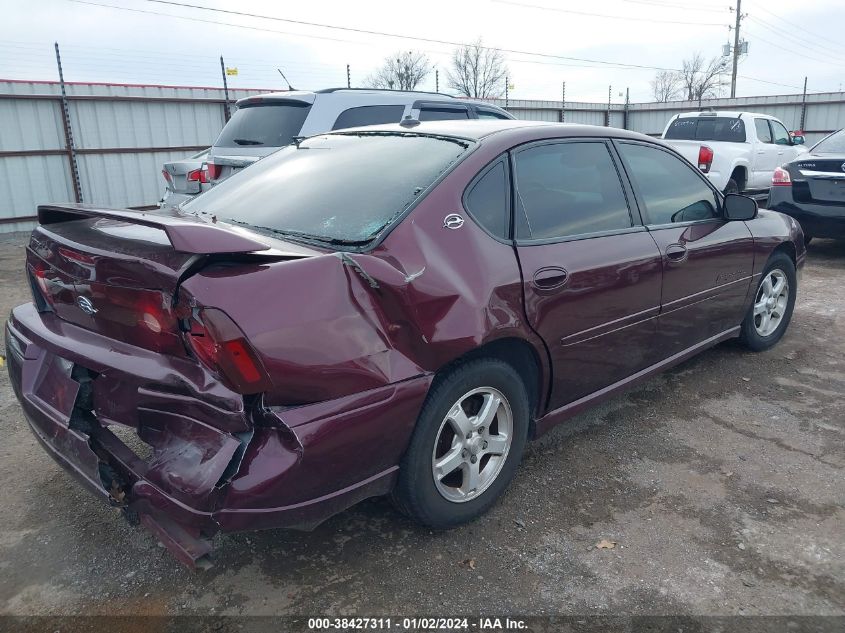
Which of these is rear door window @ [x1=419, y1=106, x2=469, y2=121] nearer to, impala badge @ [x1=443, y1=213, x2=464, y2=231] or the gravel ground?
the gravel ground

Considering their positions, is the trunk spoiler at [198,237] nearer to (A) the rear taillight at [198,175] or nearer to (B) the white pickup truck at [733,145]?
(A) the rear taillight at [198,175]

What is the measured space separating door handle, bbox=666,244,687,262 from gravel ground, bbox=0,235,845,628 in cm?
93

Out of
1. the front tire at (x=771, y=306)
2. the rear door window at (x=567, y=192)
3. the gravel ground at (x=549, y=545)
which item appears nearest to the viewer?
the gravel ground at (x=549, y=545)

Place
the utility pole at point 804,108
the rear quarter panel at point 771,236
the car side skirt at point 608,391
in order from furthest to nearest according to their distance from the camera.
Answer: the utility pole at point 804,108 → the rear quarter panel at point 771,236 → the car side skirt at point 608,391

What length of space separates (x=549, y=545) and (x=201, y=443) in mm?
1418

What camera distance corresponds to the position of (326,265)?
214 centimetres

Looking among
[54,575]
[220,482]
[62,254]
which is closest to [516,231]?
[220,482]

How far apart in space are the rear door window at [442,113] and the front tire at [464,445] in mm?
5569

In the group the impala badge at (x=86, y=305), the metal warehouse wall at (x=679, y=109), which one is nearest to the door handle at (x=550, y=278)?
the impala badge at (x=86, y=305)

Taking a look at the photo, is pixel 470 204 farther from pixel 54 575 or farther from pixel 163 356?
pixel 54 575

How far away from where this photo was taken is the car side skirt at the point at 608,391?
120 inches

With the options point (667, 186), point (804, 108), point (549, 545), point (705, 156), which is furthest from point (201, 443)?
point (804, 108)

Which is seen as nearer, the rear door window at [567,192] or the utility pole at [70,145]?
the rear door window at [567,192]

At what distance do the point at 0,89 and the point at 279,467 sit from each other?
11608mm
